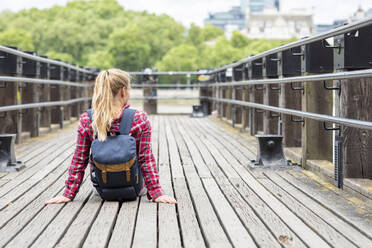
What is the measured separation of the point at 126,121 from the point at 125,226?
78 centimetres

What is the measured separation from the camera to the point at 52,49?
7794 centimetres

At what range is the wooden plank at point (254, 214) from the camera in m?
2.49

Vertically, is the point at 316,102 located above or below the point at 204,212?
above

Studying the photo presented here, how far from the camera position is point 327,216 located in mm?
2932

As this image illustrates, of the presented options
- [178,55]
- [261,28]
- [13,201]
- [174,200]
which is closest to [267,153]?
[174,200]

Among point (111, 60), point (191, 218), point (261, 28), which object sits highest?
point (261, 28)

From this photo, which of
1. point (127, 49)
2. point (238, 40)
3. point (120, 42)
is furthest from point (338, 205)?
point (238, 40)

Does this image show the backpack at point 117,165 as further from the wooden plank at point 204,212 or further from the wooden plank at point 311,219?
the wooden plank at point 311,219

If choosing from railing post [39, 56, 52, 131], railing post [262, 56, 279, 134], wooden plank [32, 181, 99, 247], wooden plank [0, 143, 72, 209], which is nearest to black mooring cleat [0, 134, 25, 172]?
wooden plank [0, 143, 72, 209]

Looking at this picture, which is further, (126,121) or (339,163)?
(339,163)

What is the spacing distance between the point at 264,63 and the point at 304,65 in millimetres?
2117

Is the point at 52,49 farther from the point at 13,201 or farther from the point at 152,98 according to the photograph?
the point at 13,201

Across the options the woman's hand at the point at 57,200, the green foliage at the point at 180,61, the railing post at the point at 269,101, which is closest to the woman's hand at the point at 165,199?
the woman's hand at the point at 57,200

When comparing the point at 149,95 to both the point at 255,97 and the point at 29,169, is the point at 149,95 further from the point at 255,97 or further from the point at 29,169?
the point at 29,169
